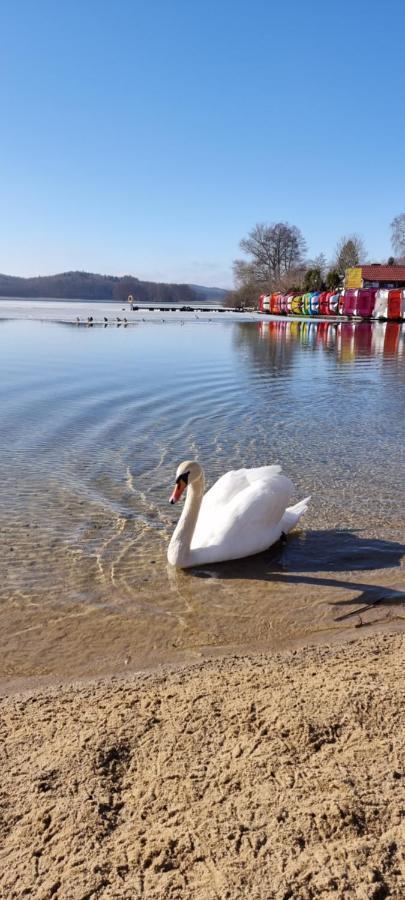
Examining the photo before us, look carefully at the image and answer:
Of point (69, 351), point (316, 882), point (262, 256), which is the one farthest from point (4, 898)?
point (262, 256)

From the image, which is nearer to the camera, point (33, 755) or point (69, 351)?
point (33, 755)

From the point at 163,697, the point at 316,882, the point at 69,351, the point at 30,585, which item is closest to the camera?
the point at 316,882

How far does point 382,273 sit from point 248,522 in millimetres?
70466

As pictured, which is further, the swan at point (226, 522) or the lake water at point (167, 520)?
the swan at point (226, 522)

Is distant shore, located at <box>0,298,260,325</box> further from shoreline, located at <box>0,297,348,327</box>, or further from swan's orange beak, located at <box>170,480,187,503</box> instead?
swan's orange beak, located at <box>170,480,187,503</box>

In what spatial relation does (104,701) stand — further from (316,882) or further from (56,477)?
(56,477)

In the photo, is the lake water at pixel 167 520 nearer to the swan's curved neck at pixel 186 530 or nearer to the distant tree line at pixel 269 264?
the swan's curved neck at pixel 186 530

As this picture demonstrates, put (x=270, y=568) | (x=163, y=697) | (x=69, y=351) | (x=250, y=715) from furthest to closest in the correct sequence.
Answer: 1. (x=69, y=351)
2. (x=270, y=568)
3. (x=163, y=697)
4. (x=250, y=715)

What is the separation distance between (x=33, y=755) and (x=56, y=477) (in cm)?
524

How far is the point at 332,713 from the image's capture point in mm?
3334

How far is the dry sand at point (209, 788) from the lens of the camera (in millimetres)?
2398

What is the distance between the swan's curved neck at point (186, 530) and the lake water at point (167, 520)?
0.46 ft

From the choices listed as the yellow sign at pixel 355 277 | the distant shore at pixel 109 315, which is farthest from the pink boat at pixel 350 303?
the yellow sign at pixel 355 277

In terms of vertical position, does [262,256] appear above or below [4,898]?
A: above
